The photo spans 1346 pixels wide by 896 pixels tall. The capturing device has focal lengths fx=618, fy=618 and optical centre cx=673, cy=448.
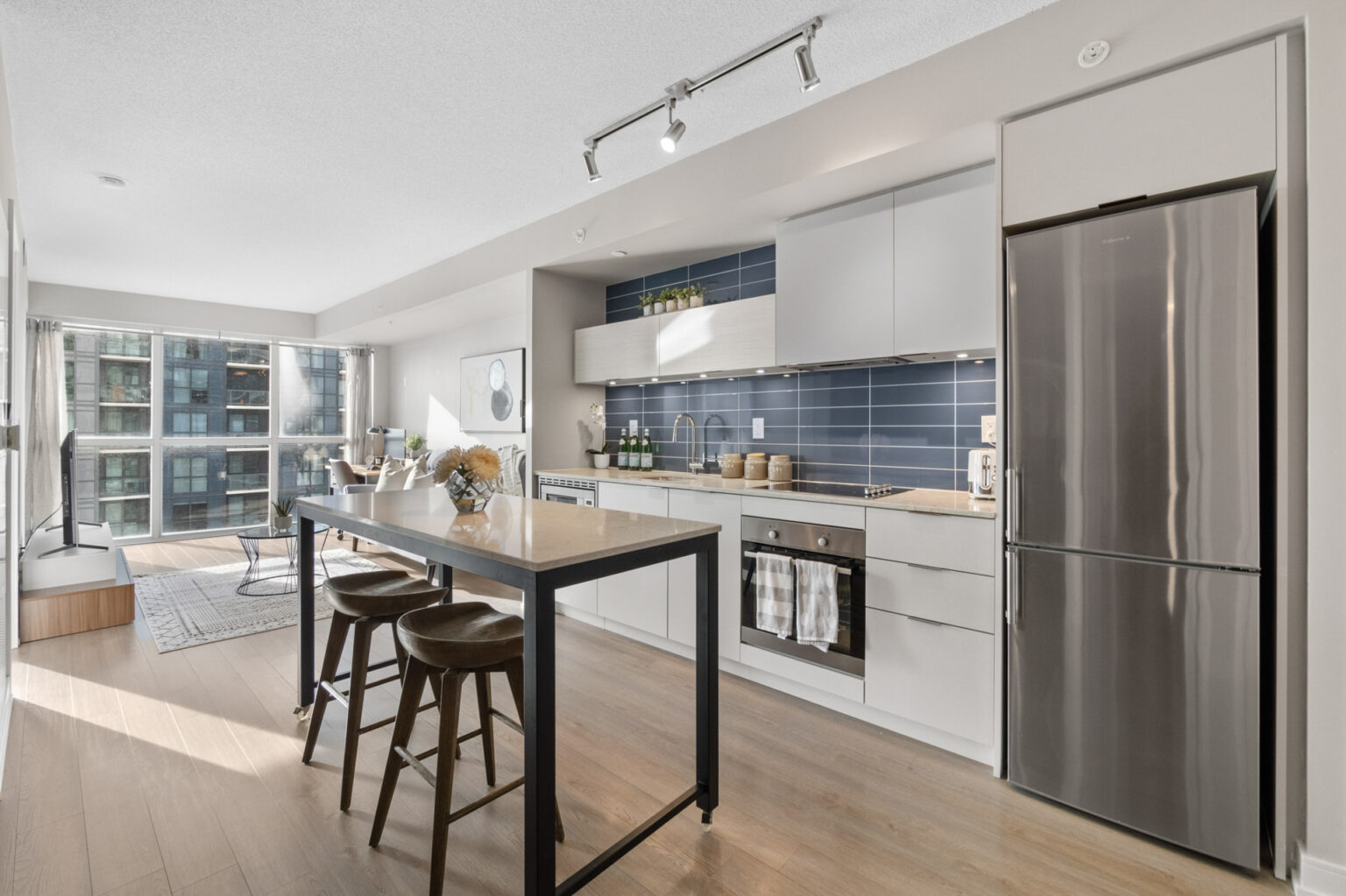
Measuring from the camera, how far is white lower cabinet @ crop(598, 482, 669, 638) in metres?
3.31

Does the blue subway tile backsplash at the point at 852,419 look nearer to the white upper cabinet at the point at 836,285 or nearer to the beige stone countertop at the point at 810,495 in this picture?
the beige stone countertop at the point at 810,495

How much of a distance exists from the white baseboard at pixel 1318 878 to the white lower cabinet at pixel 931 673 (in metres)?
0.79

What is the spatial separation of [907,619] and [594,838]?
54.2 inches

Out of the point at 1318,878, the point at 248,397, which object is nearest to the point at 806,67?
the point at 1318,878

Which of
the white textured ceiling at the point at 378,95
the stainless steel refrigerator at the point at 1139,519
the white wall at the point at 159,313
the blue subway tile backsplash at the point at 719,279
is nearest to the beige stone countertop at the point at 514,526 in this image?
the stainless steel refrigerator at the point at 1139,519

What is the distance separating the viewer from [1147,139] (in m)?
1.85

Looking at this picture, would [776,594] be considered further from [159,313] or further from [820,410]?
[159,313]

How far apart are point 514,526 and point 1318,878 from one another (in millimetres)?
2338

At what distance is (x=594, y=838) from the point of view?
1.83 meters

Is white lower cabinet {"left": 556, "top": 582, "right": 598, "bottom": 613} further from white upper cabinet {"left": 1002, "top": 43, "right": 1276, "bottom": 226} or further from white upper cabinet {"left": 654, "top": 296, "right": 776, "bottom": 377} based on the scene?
white upper cabinet {"left": 1002, "top": 43, "right": 1276, "bottom": 226}

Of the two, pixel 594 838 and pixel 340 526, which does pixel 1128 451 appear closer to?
pixel 594 838

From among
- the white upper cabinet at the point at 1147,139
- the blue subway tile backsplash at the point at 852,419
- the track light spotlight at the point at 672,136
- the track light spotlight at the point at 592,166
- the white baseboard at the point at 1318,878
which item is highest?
the track light spotlight at the point at 592,166

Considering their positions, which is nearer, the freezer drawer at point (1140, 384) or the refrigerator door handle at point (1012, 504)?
the freezer drawer at point (1140, 384)

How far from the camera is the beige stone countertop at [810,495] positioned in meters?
2.30
